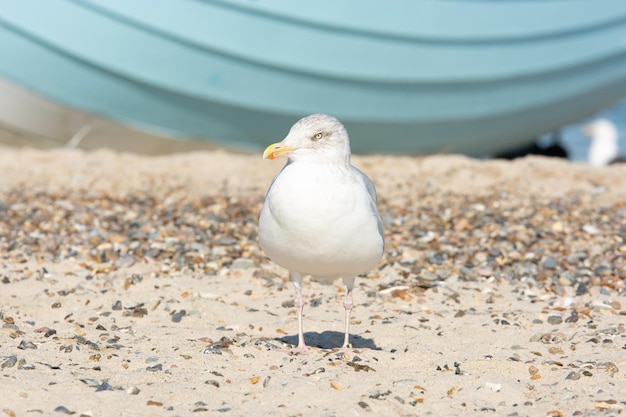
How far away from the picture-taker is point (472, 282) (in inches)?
242

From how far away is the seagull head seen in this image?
411 cm

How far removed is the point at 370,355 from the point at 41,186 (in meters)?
4.92

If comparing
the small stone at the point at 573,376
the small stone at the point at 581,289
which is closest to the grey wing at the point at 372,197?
the small stone at the point at 573,376

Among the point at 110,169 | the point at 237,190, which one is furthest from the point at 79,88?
the point at 237,190

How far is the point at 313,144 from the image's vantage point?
4.13 metres

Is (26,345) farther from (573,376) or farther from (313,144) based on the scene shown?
(573,376)

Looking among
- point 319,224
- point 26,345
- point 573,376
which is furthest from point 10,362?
point 573,376

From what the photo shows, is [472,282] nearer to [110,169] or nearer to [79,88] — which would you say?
[110,169]

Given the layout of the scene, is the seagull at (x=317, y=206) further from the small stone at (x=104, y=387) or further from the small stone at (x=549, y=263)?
the small stone at (x=549, y=263)

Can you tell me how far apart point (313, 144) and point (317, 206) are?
0.30 meters

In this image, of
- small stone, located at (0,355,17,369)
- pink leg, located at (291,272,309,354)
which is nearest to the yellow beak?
pink leg, located at (291,272,309,354)

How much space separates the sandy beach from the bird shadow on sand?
23mm

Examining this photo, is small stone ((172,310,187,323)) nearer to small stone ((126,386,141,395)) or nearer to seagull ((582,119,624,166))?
small stone ((126,386,141,395))

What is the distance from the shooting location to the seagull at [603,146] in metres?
14.3
